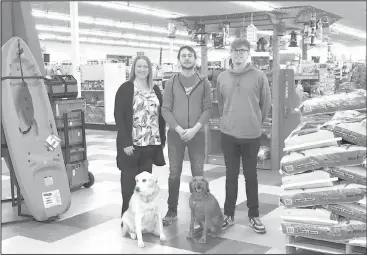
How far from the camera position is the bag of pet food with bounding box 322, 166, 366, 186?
2.91 metres

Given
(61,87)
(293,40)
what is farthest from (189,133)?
(293,40)

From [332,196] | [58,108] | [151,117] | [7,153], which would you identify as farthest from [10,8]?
[332,196]

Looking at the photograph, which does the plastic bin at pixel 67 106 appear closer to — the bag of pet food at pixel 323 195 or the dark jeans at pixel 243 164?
the dark jeans at pixel 243 164

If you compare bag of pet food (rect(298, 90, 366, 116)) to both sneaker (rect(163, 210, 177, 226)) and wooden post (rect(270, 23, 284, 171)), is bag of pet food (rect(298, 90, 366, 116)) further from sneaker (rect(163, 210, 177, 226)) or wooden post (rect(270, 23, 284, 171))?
wooden post (rect(270, 23, 284, 171))

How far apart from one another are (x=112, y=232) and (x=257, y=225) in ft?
4.05

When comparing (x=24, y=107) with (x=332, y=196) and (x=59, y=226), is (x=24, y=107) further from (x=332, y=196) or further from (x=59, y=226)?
(x=332, y=196)

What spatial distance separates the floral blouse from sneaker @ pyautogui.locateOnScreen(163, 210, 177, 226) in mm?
697

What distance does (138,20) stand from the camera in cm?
2039

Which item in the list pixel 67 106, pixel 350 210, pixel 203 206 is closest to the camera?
pixel 350 210

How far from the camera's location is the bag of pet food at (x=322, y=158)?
2.91m

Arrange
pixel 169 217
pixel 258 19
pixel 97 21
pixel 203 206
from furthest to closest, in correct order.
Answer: pixel 97 21 → pixel 258 19 → pixel 169 217 → pixel 203 206

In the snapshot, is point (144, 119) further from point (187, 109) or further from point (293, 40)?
point (293, 40)

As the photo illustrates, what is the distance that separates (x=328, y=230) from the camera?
292 centimetres

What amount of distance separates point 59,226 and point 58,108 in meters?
1.60
